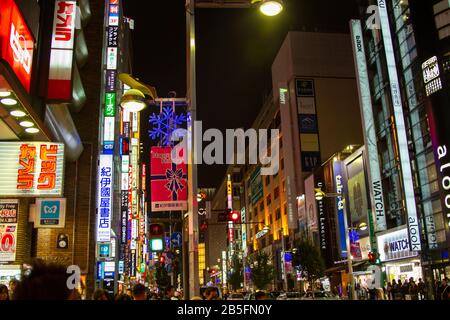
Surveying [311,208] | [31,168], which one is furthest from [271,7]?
[311,208]

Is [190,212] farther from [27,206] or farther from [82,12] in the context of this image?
[82,12]

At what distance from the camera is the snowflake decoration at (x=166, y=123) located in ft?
43.6

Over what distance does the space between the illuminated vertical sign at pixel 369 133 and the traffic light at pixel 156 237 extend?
35292 mm

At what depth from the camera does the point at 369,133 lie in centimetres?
4547

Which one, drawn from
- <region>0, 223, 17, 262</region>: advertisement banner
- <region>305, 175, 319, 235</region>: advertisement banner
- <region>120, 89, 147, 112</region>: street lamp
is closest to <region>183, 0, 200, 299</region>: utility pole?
<region>120, 89, 147, 112</region>: street lamp

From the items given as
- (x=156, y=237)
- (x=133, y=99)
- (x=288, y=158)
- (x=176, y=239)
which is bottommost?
(x=156, y=237)

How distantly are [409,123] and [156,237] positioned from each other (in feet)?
107

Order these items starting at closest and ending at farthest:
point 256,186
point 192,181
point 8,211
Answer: point 192,181, point 8,211, point 256,186

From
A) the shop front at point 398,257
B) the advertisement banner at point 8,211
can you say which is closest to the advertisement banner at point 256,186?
the shop front at point 398,257

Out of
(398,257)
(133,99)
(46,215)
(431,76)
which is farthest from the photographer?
(398,257)

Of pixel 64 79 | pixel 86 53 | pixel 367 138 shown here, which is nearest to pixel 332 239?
pixel 367 138

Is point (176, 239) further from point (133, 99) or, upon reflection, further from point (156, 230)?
point (133, 99)

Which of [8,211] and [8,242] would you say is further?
[8,242]

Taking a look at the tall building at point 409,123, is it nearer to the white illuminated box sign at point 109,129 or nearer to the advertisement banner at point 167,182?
the white illuminated box sign at point 109,129
